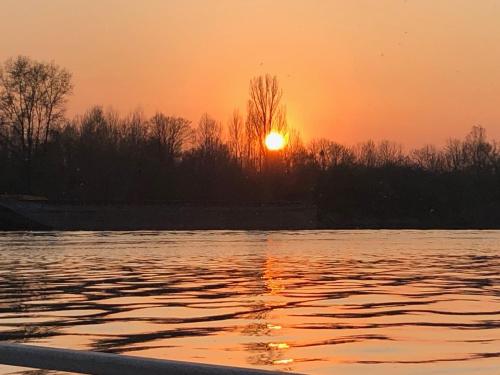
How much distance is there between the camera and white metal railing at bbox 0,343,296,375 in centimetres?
466

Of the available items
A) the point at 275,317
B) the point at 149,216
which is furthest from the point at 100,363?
the point at 149,216

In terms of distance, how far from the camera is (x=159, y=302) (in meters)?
19.4

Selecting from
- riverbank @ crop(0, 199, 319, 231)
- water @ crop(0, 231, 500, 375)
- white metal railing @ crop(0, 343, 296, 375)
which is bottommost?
water @ crop(0, 231, 500, 375)

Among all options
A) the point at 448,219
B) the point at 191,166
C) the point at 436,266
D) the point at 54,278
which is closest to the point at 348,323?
the point at 54,278

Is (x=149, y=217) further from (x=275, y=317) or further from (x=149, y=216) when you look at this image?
(x=275, y=317)

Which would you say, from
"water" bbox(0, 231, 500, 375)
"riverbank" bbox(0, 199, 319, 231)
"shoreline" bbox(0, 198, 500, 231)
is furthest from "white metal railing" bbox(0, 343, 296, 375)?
"riverbank" bbox(0, 199, 319, 231)

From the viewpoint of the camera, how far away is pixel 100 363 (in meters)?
5.12

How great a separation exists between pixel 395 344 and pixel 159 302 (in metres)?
7.69

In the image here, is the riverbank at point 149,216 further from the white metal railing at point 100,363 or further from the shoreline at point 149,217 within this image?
the white metal railing at point 100,363

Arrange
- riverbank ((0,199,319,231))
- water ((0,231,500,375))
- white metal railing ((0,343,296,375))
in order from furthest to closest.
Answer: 1. riverbank ((0,199,319,231))
2. water ((0,231,500,375))
3. white metal railing ((0,343,296,375))

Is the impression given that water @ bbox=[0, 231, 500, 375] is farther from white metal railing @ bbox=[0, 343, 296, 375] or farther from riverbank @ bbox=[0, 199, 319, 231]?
riverbank @ bbox=[0, 199, 319, 231]

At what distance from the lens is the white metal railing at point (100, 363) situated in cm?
466

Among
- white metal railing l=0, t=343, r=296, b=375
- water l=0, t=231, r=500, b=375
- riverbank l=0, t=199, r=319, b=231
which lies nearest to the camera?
white metal railing l=0, t=343, r=296, b=375

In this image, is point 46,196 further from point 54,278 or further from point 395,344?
point 395,344
